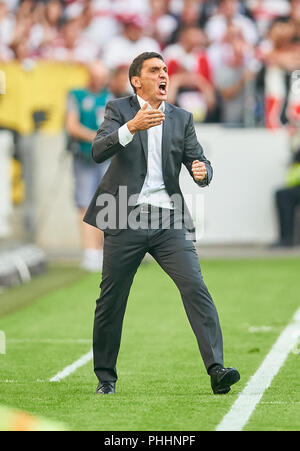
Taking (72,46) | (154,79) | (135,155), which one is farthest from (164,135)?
(72,46)

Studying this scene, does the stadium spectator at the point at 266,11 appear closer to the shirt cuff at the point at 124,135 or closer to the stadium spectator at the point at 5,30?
the stadium spectator at the point at 5,30

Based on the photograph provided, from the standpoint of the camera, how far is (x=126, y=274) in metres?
6.96

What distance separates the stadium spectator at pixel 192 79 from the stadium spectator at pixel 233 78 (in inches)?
7.0

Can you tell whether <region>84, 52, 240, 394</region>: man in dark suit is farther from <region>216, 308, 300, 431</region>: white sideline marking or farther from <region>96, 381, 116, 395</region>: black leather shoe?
<region>216, 308, 300, 431</region>: white sideline marking

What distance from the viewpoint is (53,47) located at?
61.7 ft

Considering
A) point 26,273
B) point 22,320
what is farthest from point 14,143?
point 22,320

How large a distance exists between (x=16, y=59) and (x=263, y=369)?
11.9 meters

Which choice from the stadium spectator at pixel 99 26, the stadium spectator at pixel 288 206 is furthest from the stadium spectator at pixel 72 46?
the stadium spectator at pixel 288 206

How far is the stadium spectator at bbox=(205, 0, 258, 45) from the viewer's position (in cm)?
1811

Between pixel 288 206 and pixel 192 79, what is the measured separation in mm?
2424

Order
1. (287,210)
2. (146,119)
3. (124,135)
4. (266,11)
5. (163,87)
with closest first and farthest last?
(146,119) → (124,135) → (163,87) → (287,210) → (266,11)

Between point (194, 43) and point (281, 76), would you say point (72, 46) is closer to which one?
point (194, 43)

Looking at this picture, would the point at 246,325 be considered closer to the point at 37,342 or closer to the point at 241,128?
the point at 37,342

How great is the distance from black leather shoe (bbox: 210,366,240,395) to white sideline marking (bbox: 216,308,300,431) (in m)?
0.11
